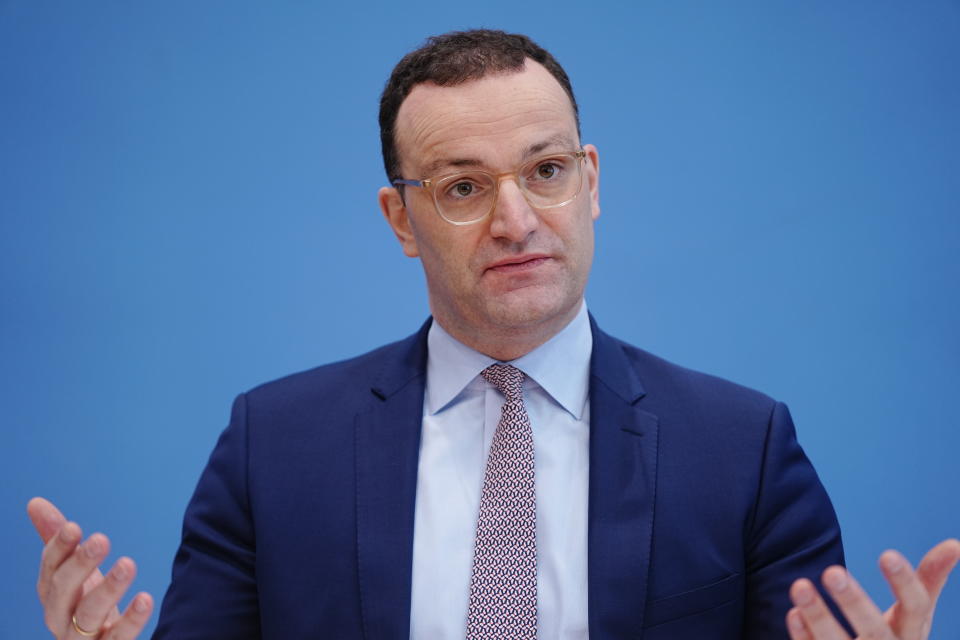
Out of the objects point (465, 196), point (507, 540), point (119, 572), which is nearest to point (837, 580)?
point (507, 540)

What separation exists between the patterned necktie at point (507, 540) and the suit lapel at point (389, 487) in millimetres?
129

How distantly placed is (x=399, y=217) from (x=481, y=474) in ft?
1.91

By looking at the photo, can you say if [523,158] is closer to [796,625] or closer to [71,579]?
[796,625]

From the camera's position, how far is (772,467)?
77.1 inches

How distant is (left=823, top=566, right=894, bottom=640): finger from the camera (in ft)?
4.80

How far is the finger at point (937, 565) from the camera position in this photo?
1.52 metres

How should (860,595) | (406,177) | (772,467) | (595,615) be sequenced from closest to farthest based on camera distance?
(860,595) < (595,615) < (772,467) < (406,177)

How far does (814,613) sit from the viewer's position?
1.52 m

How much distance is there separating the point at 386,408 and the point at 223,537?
0.39 metres

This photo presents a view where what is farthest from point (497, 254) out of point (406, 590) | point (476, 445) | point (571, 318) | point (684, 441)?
point (406, 590)

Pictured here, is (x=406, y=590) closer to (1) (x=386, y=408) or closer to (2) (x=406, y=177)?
(1) (x=386, y=408)

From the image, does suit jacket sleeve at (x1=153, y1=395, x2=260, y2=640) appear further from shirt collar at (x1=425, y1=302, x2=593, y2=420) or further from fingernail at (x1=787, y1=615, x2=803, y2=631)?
fingernail at (x1=787, y1=615, x2=803, y2=631)

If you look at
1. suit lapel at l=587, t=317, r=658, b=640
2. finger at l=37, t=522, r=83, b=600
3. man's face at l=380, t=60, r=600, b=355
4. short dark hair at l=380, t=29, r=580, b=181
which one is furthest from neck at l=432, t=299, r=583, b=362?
finger at l=37, t=522, r=83, b=600

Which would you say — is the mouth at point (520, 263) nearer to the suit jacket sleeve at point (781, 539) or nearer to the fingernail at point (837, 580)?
the suit jacket sleeve at point (781, 539)
